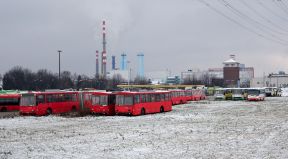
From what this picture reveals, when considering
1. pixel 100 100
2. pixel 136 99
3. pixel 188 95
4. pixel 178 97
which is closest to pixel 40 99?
pixel 100 100

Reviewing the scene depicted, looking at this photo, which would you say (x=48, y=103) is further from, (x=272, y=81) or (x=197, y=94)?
(x=272, y=81)

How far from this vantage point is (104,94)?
43906 millimetres

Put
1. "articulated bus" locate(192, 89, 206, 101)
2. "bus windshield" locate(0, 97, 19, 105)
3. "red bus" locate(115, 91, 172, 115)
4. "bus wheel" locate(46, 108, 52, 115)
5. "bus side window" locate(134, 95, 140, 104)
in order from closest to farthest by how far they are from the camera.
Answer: "red bus" locate(115, 91, 172, 115), "bus side window" locate(134, 95, 140, 104), "bus wheel" locate(46, 108, 52, 115), "bus windshield" locate(0, 97, 19, 105), "articulated bus" locate(192, 89, 206, 101)

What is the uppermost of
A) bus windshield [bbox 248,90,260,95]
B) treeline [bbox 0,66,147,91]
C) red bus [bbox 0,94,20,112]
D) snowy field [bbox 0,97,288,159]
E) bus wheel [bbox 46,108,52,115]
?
treeline [bbox 0,66,147,91]

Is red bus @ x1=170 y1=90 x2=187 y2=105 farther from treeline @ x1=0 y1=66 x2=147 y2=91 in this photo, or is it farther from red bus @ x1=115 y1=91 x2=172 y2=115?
treeline @ x1=0 y1=66 x2=147 y2=91

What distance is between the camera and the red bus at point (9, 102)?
53.4m

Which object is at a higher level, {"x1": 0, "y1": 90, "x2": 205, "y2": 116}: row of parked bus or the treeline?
the treeline

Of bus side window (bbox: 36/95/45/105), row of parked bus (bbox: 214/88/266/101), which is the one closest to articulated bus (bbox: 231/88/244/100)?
row of parked bus (bbox: 214/88/266/101)

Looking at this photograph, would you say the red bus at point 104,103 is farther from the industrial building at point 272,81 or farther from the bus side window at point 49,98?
the industrial building at point 272,81

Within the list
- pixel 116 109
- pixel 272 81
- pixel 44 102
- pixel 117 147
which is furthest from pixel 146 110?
pixel 272 81

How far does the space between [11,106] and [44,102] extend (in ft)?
34.6

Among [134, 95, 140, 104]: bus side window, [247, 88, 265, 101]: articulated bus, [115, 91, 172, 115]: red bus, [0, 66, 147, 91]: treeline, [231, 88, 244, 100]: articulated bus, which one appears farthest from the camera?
[0, 66, 147, 91]: treeline

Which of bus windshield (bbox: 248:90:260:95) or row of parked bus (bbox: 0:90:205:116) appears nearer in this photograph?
row of parked bus (bbox: 0:90:205:116)

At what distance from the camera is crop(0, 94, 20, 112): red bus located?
5341cm
